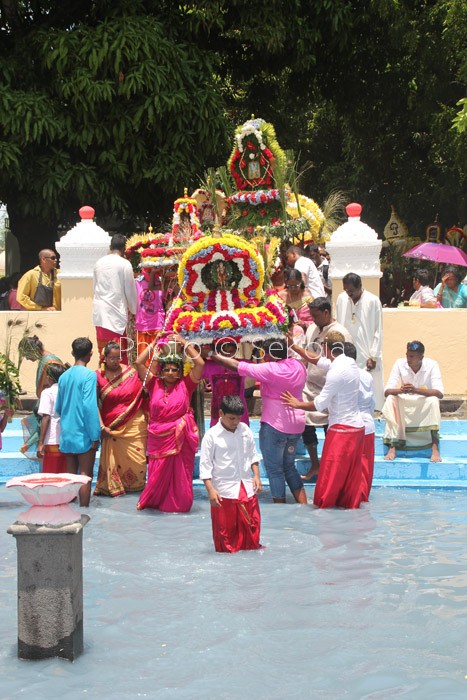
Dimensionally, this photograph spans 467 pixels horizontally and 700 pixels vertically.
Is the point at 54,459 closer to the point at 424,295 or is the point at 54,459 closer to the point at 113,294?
the point at 113,294

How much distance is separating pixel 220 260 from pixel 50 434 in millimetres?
2157

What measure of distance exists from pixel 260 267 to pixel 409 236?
17.5 m

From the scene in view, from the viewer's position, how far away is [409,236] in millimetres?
27609

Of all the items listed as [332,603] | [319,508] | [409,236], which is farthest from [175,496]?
[409,236]

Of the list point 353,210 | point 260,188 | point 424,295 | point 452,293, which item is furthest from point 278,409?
point 260,188

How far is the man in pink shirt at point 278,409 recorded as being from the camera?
1034 cm

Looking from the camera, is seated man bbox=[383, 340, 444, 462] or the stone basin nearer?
the stone basin

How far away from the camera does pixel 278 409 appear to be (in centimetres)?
1042

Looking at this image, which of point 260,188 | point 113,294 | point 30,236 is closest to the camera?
point 113,294

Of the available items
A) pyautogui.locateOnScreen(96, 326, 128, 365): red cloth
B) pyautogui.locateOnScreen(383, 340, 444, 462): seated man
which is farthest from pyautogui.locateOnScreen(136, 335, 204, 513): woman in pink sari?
pyautogui.locateOnScreen(383, 340, 444, 462): seated man

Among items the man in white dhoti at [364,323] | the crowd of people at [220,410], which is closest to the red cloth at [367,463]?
the crowd of people at [220,410]

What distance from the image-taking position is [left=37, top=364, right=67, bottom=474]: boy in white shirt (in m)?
10.6

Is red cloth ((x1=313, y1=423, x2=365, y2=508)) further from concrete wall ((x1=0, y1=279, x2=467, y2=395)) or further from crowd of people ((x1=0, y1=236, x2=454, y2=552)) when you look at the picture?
concrete wall ((x1=0, y1=279, x2=467, y2=395))

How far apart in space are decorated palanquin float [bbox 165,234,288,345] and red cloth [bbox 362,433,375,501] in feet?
4.10
